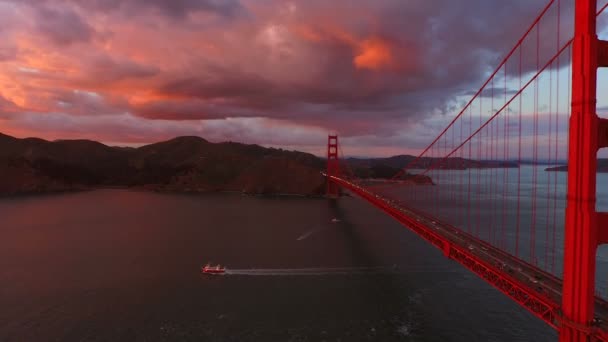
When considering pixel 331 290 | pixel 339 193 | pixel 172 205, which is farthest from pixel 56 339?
pixel 339 193

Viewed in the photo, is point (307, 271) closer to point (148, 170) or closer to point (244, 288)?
point (244, 288)

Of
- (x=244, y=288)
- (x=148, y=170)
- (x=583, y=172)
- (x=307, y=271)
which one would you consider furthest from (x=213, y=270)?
(x=148, y=170)

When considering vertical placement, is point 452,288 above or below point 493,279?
below

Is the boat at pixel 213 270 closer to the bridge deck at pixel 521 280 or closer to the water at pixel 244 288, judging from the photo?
the water at pixel 244 288

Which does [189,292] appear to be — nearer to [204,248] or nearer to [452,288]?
[204,248]

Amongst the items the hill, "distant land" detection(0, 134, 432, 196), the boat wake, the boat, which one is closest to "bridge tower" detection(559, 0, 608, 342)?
the boat wake

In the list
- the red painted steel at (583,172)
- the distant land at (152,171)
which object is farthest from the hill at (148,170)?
the red painted steel at (583,172)
